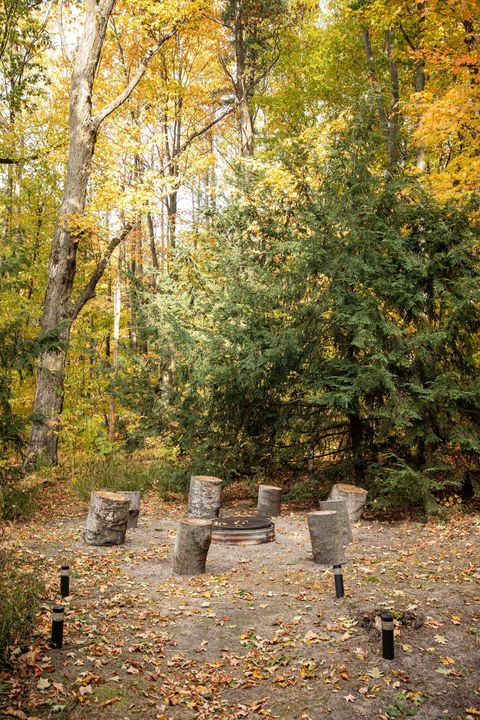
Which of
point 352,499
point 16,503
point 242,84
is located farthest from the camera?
point 242,84

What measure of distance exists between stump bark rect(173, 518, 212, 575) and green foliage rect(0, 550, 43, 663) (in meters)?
2.12

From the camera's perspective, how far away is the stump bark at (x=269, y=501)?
12039 mm

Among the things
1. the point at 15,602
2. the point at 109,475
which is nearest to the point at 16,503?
the point at 109,475

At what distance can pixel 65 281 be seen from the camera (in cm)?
1440

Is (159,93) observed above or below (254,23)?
below

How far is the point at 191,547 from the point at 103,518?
192 centimetres

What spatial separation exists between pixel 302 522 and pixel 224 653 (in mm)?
5833

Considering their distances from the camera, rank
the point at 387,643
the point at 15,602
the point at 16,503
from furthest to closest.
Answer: the point at 16,503 < the point at 15,602 < the point at 387,643

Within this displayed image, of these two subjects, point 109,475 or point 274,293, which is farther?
point 109,475

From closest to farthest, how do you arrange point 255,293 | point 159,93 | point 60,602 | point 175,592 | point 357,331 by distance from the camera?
point 60,602 → point 175,592 → point 357,331 → point 255,293 → point 159,93

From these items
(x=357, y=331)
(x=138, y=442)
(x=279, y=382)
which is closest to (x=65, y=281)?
(x=138, y=442)

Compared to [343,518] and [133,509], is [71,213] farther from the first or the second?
[343,518]

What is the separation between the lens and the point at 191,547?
830 cm

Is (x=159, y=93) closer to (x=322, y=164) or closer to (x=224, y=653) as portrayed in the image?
(x=322, y=164)
